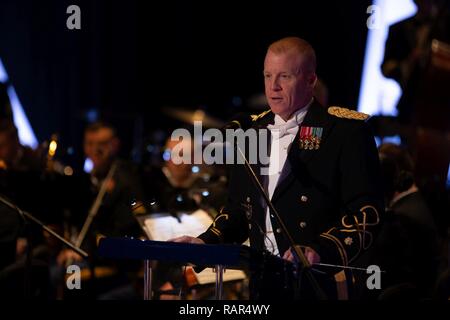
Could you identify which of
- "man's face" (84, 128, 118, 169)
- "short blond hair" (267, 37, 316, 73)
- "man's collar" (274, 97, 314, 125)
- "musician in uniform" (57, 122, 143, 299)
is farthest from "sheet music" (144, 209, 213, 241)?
"man's face" (84, 128, 118, 169)

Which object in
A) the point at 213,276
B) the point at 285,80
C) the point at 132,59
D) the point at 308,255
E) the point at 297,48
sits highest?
the point at 132,59

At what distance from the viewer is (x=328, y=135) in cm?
369

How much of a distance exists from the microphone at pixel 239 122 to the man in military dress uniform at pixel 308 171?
19cm

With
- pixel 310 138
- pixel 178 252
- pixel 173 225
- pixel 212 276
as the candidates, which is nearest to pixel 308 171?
pixel 310 138

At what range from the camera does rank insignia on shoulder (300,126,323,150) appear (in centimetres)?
367

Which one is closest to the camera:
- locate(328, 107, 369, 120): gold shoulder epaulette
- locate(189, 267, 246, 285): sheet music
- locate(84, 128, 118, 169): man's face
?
locate(328, 107, 369, 120): gold shoulder epaulette

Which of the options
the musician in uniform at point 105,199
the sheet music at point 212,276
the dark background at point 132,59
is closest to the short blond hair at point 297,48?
the sheet music at point 212,276

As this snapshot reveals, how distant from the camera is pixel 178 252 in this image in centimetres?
315

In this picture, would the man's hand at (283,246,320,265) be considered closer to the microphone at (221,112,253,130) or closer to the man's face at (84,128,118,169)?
the microphone at (221,112,253,130)

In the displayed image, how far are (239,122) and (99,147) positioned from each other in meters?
5.97

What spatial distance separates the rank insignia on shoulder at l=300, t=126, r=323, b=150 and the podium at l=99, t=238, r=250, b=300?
2.60ft

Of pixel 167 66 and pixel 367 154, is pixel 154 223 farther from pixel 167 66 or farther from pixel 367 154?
pixel 167 66

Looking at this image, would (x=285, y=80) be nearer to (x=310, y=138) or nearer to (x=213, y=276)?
(x=310, y=138)

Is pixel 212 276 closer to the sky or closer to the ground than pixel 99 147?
closer to the ground
